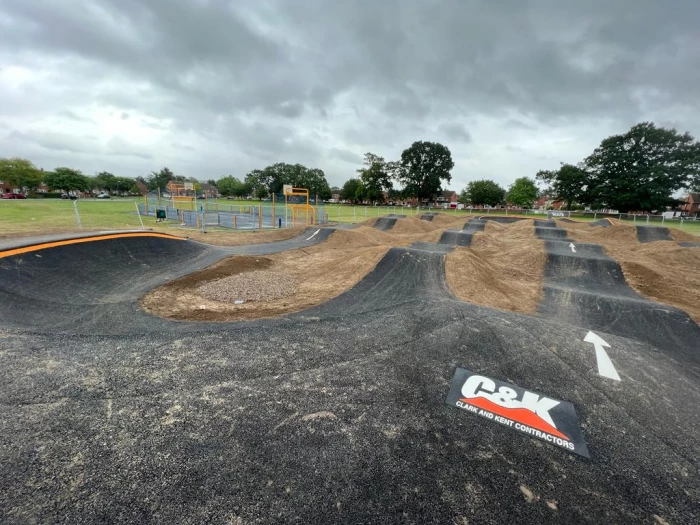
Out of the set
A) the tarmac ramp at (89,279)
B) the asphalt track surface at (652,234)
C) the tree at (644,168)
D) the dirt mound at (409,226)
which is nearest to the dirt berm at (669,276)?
the asphalt track surface at (652,234)

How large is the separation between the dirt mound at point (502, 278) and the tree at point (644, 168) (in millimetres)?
47186

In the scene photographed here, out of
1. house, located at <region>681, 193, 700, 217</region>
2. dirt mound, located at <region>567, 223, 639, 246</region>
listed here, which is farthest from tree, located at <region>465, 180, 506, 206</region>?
dirt mound, located at <region>567, 223, 639, 246</region>

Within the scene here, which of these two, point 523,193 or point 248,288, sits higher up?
point 523,193

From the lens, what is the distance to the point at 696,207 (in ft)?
240

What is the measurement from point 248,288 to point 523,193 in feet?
283

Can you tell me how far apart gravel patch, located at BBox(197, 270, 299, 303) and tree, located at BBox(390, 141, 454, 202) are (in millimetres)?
64795

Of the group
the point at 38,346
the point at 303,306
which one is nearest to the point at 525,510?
the point at 303,306

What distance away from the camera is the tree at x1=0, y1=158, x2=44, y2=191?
64.0 m

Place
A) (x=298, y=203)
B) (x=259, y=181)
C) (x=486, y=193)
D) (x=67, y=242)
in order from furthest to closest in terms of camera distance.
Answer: (x=259, y=181) < (x=486, y=193) < (x=298, y=203) < (x=67, y=242)

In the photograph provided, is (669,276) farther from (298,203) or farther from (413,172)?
(413,172)

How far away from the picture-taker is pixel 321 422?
311 cm

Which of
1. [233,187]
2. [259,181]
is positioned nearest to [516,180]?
[259,181]

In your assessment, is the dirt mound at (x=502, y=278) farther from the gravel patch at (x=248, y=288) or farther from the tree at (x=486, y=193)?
the tree at (x=486, y=193)

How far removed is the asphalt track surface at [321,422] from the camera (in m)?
2.27
